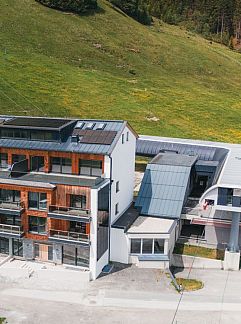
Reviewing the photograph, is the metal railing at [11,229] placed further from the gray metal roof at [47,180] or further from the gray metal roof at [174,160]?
the gray metal roof at [174,160]

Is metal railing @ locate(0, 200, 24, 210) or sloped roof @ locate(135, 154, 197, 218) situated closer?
metal railing @ locate(0, 200, 24, 210)

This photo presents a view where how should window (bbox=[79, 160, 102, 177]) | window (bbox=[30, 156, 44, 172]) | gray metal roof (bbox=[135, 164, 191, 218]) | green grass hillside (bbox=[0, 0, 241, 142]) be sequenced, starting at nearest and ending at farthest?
window (bbox=[79, 160, 102, 177]) → window (bbox=[30, 156, 44, 172]) → gray metal roof (bbox=[135, 164, 191, 218]) → green grass hillside (bbox=[0, 0, 241, 142])

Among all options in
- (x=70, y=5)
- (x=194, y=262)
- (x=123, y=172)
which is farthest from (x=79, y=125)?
(x=70, y=5)

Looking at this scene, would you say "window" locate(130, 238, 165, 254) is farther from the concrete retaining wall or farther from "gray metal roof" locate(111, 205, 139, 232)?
the concrete retaining wall

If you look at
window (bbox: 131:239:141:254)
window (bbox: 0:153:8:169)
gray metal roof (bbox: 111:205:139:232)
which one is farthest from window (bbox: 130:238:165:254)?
window (bbox: 0:153:8:169)

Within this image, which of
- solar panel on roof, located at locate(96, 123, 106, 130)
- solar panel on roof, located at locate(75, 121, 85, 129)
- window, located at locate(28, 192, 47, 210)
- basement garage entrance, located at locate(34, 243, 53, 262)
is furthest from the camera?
solar panel on roof, located at locate(75, 121, 85, 129)

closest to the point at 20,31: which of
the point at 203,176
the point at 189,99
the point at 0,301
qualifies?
the point at 189,99

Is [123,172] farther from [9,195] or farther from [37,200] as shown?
[9,195]
